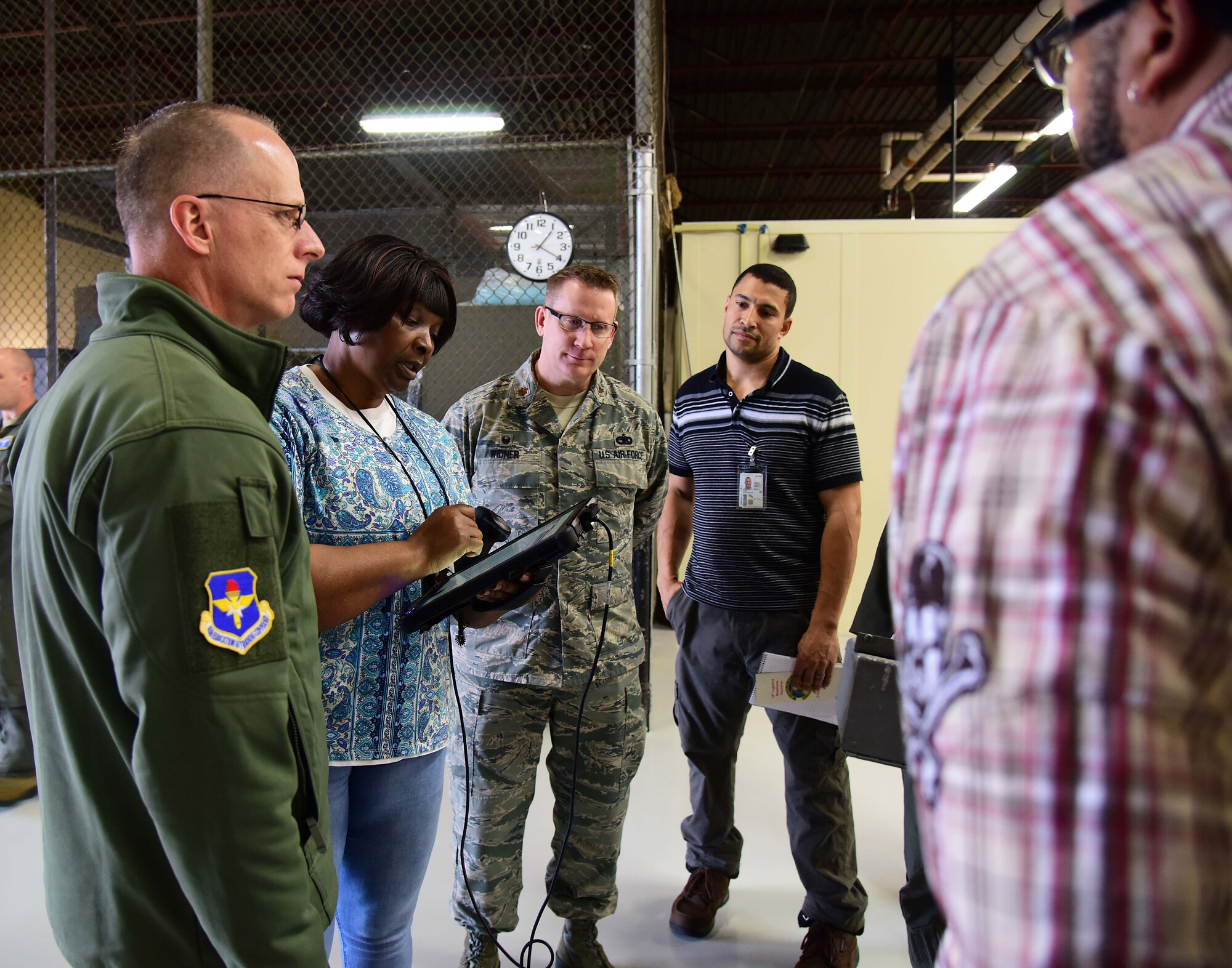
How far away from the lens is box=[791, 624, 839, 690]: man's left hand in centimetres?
201

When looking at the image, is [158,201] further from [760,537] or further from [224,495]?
[760,537]

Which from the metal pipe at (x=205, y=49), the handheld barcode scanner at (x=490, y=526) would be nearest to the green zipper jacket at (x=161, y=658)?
the handheld barcode scanner at (x=490, y=526)

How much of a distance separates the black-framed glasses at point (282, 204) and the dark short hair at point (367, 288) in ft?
0.80

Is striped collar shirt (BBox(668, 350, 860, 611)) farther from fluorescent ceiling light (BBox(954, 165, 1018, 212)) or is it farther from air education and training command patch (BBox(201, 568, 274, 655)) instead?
fluorescent ceiling light (BBox(954, 165, 1018, 212))

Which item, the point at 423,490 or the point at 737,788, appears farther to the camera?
the point at 737,788

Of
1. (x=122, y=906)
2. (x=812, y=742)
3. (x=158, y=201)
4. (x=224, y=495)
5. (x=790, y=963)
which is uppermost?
(x=158, y=201)

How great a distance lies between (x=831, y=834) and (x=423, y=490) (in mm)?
1470

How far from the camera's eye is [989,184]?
8.17 m

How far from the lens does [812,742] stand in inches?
84.0

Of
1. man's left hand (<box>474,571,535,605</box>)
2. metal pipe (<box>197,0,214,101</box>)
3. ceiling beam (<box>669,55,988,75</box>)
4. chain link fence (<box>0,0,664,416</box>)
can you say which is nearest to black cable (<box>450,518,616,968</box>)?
man's left hand (<box>474,571,535,605</box>)

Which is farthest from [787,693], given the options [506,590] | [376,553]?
[376,553]

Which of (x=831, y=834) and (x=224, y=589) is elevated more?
(x=224, y=589)

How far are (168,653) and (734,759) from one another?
→ 1.85 metres

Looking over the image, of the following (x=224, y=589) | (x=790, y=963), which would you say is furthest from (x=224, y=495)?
(x=790, y=963)
